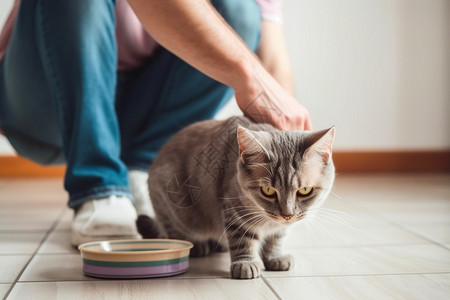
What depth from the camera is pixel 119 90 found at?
2.01 meters

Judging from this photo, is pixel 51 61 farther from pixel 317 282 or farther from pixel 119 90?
pixel 317 282

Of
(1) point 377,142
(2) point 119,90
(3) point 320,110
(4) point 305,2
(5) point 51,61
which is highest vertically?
(4) point 305,2

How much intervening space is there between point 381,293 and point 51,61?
3.34 ft

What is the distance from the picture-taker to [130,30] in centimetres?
183

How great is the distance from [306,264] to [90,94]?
2.26 ft

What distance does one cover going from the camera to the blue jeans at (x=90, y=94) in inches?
58.1

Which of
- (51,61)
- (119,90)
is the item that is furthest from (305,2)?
(51,61)


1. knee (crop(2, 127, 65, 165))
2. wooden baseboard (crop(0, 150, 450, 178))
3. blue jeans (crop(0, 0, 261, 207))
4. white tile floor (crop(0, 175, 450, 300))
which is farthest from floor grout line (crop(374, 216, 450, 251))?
wooden baseboard (crop(0, 150, 450, 178))

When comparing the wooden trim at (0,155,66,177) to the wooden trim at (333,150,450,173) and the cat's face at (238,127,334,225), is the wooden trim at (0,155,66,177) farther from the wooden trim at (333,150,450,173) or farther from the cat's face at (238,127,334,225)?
the cat's face at (238,127,334,225)

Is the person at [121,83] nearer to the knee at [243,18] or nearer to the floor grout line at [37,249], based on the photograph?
the knee at [243,18]

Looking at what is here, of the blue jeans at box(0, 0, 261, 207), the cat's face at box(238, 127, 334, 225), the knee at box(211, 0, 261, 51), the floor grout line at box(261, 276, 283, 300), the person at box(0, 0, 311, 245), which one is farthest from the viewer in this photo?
the knee at box(211, 0, 261, 51)

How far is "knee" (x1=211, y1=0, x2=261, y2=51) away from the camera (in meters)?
1.74

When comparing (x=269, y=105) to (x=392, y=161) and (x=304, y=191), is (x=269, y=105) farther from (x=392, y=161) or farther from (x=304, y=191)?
(x=392, y=161)

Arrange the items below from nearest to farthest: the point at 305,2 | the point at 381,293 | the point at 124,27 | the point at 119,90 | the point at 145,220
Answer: the point at 381,293
the point at 145,220
the point at 124,27
the point at 119,90
the point at 305,2
